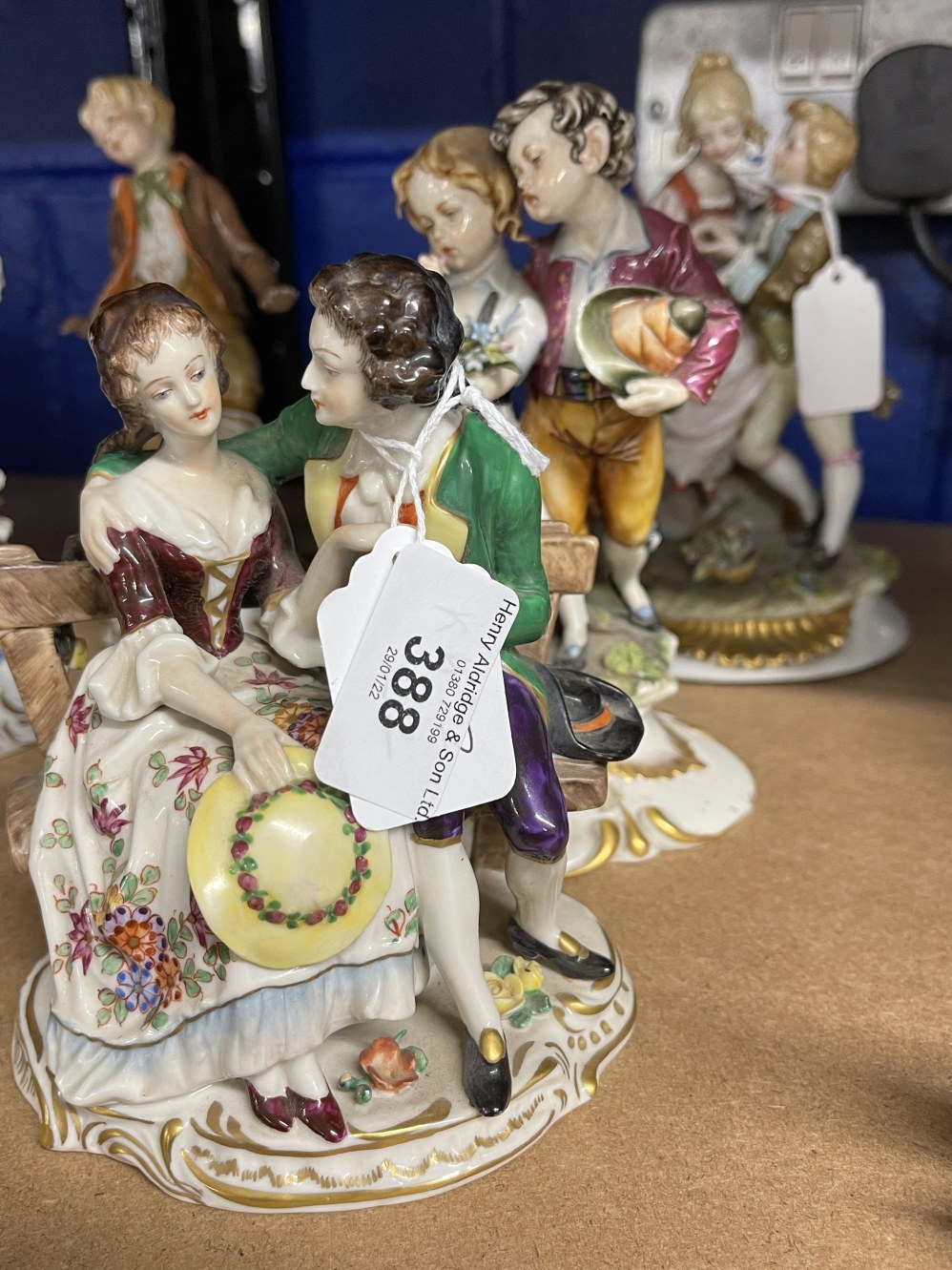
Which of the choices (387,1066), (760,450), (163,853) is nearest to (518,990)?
(387,1066)

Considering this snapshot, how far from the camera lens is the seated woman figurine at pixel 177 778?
104cm

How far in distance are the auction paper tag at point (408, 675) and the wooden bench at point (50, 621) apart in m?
0.23

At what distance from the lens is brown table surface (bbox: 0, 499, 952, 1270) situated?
106 centimetres

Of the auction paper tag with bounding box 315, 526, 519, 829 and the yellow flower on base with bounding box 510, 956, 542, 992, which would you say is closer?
the auction paper tag with bounding box 315, 526, 519, 829

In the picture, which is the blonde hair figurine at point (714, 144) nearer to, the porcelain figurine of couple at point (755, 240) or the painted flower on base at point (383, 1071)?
the porcelain figurine of couple at point (755, 240)

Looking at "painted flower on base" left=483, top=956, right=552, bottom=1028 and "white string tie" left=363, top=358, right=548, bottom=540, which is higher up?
"white string tie" left=363, top=358, right=548, bottom=540

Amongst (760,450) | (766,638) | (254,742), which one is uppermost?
(254,742)

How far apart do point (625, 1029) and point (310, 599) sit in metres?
0.59

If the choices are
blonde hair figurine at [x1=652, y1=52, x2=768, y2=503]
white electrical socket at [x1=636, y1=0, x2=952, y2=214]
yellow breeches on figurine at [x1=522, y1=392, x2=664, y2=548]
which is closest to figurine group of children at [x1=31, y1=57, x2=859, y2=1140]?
yellow breeches on figurine at [x1=522, y1=392, x2=664, y2=548]

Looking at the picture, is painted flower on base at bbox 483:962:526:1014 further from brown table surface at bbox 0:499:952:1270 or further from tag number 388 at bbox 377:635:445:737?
tag number 388 at bbox 377:635:445:737

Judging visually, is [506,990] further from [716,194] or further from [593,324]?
[716,194]

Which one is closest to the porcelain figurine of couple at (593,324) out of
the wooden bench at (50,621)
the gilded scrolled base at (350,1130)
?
the wooden bench at (50,621)

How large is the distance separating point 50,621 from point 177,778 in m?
0.25

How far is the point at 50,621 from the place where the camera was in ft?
3.93
